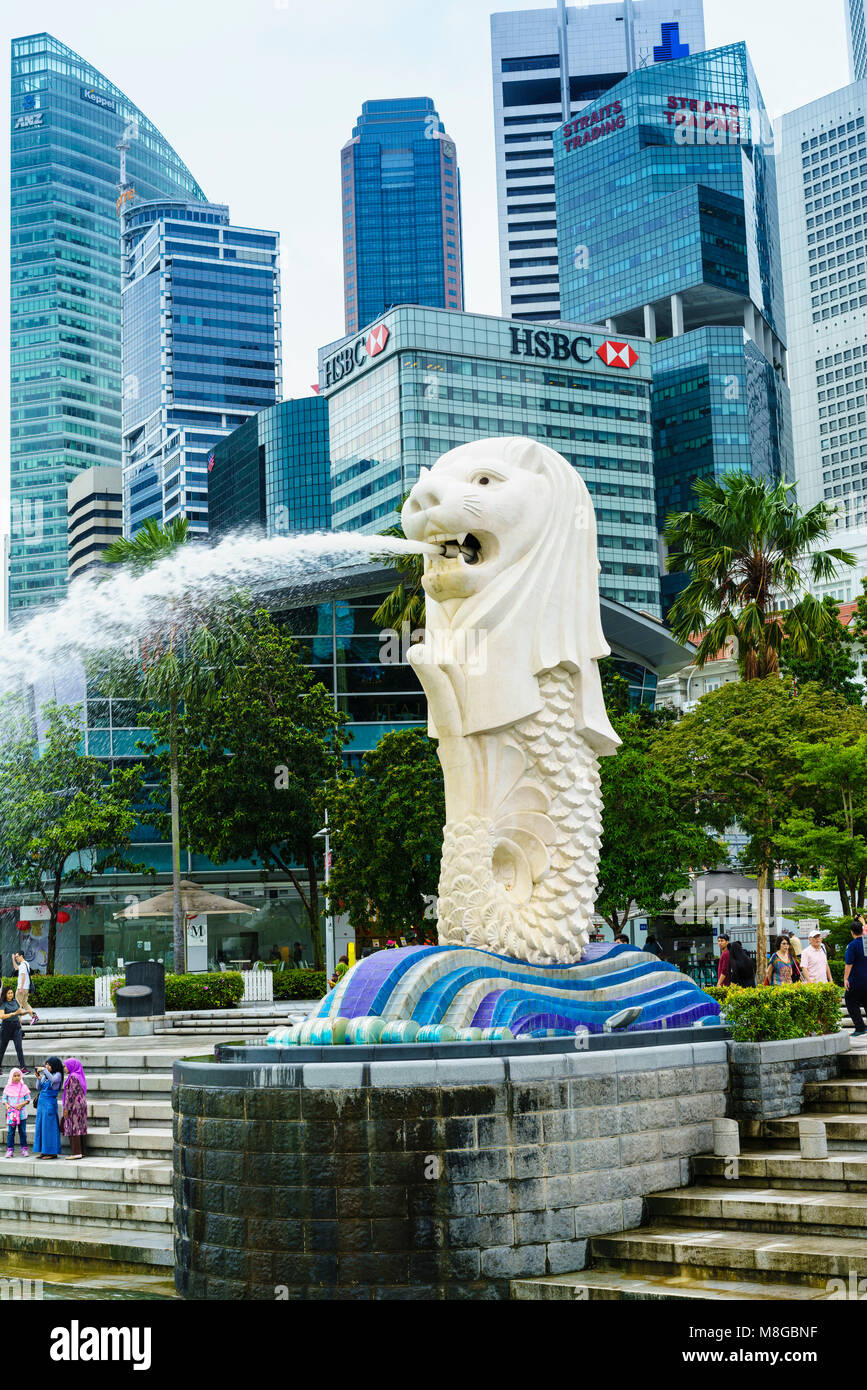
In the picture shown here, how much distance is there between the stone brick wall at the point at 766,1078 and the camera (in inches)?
484

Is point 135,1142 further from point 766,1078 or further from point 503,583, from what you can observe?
point 503,583

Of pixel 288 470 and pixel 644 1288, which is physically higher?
pixel 288 470

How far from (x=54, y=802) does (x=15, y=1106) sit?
2082cm

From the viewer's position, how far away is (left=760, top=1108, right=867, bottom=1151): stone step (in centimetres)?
1188

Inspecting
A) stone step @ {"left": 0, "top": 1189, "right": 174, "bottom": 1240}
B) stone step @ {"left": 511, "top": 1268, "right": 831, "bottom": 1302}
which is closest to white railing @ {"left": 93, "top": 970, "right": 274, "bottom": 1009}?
stone step @ {"left": 0, "top": 1189, "right": 174, "bottom": 1240}

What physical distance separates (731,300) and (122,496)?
263 ft

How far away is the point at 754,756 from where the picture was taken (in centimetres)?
3044

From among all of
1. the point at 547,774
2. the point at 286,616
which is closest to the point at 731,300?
the point at 286,616

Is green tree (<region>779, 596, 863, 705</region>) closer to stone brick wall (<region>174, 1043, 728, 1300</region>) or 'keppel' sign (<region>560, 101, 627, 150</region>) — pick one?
stone brick wall (<region>174, 1043, 728, 1300</region>)

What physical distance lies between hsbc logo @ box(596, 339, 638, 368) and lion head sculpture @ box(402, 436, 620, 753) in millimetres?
99680

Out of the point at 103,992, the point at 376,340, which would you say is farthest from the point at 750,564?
the point at 376,340

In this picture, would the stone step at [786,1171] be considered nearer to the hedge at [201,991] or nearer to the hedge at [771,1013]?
the hedge at [771,1013]

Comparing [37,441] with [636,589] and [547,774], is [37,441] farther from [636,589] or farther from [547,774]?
[547,774]

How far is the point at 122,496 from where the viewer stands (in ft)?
613
